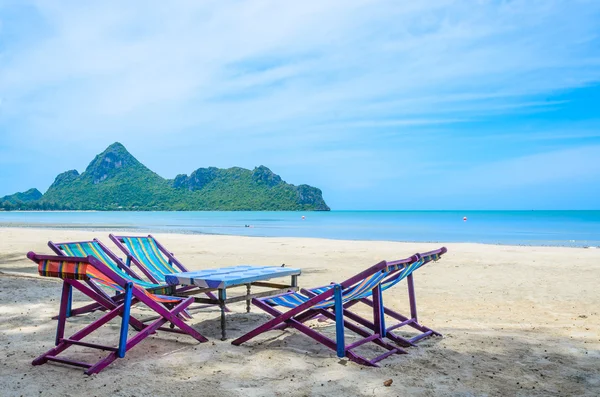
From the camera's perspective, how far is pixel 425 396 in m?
3.21

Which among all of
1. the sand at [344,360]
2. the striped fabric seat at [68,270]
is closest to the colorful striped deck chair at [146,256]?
the sand at [344,360]

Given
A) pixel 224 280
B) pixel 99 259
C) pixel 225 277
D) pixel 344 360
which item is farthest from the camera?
pixel 99 259

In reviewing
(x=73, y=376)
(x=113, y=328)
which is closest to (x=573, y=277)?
(x=113, y=328)

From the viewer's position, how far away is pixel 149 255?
242 inches

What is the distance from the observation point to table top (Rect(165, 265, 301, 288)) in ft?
14.8

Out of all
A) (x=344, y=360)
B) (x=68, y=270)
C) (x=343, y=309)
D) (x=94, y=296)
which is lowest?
(x=344, y=360)

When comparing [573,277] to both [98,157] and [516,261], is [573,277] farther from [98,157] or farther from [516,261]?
[98,157]

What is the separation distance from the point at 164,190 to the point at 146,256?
421 feet

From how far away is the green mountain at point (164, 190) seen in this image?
12162cm

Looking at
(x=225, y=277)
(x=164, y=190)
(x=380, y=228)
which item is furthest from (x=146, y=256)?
(x=164, y=190)

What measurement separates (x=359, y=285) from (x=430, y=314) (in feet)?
7.30

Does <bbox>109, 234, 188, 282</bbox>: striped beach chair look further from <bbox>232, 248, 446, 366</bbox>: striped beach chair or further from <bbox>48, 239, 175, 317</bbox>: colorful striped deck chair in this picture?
<bbox>232, 248, 446, 366</bbox>: striped beach chair

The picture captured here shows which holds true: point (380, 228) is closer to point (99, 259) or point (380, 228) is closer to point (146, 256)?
point (146, 256)

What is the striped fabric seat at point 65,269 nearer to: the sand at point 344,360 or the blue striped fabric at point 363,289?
the sand at point 344,360
